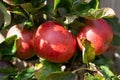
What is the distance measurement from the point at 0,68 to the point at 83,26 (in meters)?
0.30

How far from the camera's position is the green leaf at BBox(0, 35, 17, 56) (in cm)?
102

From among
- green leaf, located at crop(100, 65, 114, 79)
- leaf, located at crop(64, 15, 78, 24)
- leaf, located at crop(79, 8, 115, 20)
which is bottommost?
green leaf, located at crop(100, 65, 114, 79)

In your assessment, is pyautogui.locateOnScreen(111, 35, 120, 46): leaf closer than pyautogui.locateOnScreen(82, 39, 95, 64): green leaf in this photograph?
No

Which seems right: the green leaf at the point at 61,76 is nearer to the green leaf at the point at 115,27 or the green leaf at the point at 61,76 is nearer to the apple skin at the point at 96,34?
the apple skin at the point at 96,34

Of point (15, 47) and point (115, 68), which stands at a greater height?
point (15, 47)

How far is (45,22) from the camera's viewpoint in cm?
102

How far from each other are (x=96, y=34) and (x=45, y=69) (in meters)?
0.19

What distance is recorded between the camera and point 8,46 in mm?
1042

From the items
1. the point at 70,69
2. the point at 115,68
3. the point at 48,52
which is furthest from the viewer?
the point at 115,68

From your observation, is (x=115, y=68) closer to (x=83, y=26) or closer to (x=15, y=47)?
(x=83, y=26)

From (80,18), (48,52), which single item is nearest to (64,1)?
(80,18)

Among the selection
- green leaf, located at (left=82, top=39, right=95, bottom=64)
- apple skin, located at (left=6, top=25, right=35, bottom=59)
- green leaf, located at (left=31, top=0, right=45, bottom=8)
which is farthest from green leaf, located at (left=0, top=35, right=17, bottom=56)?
green leaf, located at (left=82, top=39, right=95, bottom=64)

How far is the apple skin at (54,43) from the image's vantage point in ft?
3.12

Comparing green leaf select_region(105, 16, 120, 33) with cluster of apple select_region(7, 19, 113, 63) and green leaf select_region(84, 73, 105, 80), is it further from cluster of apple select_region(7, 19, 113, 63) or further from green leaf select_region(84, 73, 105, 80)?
green leaf select_region(84, 73, 105, 80)
